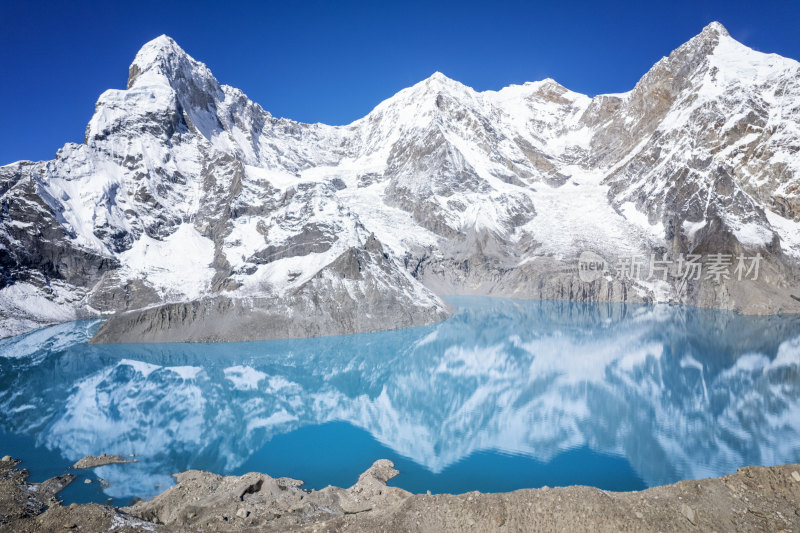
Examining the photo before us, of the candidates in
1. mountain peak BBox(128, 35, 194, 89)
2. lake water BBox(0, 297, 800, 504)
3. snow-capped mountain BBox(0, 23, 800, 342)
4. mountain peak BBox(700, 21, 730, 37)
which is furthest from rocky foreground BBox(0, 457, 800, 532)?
mountain peak BBox(700, 21, 730, 37)

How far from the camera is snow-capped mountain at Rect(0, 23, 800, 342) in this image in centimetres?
7975

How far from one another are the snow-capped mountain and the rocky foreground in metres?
50.3

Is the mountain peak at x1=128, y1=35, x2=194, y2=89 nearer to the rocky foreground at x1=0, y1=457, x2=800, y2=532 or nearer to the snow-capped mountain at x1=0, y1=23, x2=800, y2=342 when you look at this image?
the snow-capped mountain at x1=0, y1=23, x2=800, y2=342

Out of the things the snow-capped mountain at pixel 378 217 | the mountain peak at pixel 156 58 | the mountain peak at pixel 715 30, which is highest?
the mountain peak at pixel 715 30

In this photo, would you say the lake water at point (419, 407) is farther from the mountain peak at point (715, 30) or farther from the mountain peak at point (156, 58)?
the mountain peak at point (715, 30)

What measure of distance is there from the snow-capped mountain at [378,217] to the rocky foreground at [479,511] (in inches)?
1980

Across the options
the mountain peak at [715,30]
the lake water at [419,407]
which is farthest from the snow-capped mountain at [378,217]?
the lake water at [419,407]

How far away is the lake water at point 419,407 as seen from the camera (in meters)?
27.5

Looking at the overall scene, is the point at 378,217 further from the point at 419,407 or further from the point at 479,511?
the point at 479,511

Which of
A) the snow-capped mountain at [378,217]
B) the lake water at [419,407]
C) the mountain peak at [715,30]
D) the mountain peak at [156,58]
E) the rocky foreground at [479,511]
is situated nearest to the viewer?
the rocky foreground at [479,511]

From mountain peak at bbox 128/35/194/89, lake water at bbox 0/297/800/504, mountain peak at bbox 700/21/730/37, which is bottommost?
lake water at bbox 0/297/800/504

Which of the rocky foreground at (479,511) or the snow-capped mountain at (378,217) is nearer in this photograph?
the rocky foreground at (479,511)

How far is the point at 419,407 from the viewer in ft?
132

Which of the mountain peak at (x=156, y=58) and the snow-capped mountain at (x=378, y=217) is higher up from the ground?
the mountain peak at (x=156, y=58)
